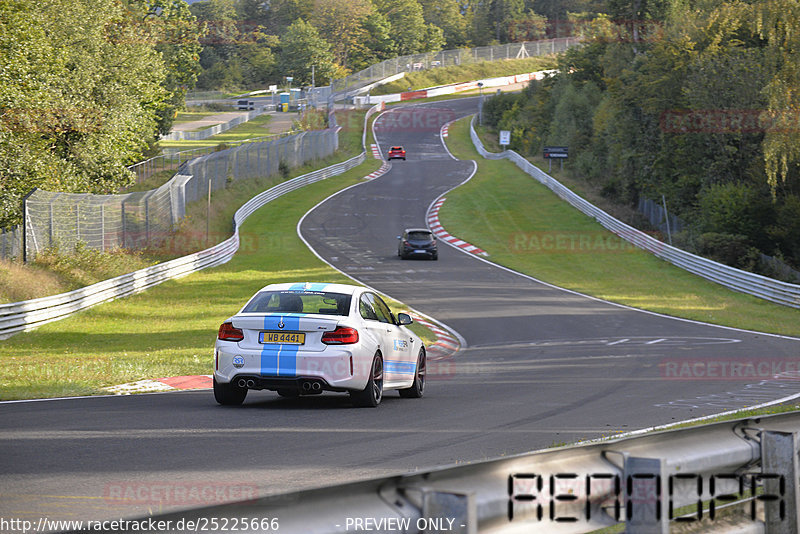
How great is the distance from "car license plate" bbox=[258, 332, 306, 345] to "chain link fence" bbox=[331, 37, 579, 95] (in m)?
107

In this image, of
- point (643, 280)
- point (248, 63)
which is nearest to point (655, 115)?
point (643, 280)

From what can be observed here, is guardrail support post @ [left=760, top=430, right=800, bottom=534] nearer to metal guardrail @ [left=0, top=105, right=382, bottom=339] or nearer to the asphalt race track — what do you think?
the asphalt race track

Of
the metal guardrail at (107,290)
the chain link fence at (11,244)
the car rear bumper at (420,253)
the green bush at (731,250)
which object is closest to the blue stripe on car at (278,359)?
the metal guardrail at (107,290)

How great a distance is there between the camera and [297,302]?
1209cm

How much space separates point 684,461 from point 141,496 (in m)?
4.01

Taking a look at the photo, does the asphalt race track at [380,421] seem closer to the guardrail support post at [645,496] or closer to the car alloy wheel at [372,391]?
the car alloy wheel at [372,391]

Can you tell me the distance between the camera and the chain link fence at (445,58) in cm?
12519

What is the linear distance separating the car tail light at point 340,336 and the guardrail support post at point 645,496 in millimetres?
7382

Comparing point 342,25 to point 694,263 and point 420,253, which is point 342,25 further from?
point 694,263

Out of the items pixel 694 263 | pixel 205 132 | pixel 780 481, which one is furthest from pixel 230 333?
pixel 205 132

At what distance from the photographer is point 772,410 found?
11.8 meters

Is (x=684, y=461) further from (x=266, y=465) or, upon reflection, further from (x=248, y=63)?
(x=248, y=63)

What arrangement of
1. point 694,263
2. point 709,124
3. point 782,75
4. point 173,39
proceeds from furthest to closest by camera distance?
point 173,39
point 709,124
point 694,263
point 782,75

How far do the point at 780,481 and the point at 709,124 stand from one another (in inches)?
1774
